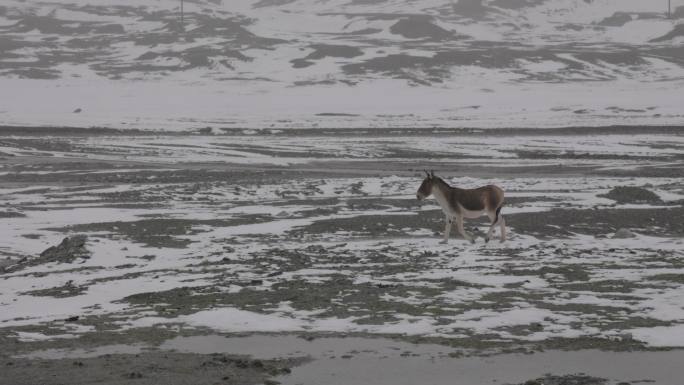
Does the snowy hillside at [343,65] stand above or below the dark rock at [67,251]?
above

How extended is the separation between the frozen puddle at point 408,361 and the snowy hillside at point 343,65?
4934cm

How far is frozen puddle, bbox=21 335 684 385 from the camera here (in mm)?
8625

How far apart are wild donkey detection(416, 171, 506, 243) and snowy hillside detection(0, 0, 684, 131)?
41.9 m

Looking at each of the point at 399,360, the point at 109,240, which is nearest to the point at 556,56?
the point at 109,240

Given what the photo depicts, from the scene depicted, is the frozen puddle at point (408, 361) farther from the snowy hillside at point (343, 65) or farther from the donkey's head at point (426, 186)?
the snowy hillside at point (343, 65)

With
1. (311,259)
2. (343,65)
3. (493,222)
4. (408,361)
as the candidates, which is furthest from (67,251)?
(343,65)

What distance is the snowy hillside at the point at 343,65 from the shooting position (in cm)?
6975

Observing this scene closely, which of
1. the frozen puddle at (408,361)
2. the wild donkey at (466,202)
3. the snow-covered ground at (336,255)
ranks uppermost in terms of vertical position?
the wild donkey at (466,202)

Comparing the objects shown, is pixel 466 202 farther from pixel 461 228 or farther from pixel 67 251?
pixel 67 251

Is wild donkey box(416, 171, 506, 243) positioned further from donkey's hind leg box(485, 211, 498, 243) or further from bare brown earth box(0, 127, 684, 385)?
bare brown earth box(0, 127, 684, 385)

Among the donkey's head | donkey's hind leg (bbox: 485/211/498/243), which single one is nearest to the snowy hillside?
the donkey's head

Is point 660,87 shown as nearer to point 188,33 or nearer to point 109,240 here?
point 188,33

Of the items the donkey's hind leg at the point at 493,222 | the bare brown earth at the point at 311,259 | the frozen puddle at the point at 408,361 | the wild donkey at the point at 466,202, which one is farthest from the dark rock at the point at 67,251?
the donkey's hind leg at the point at 493,222

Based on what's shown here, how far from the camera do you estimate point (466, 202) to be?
57.7ft
